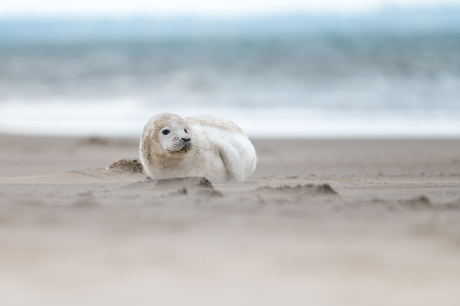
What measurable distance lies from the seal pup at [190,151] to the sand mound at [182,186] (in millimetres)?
580

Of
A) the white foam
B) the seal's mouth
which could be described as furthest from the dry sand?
the white foam

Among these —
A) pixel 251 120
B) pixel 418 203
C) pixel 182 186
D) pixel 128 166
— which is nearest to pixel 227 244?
pixel 418 203

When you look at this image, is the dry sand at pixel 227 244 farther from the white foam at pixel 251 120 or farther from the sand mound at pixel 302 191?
the white foam at pixel 251 120

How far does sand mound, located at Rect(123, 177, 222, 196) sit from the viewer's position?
484cm

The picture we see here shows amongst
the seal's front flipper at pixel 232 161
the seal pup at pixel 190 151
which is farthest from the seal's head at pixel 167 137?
the seal's front flipper at pixel 232 161

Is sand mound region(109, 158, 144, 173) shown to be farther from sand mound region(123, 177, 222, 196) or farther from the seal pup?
sand mound region(123, 177, 222, 196)

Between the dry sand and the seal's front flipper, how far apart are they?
671 mm

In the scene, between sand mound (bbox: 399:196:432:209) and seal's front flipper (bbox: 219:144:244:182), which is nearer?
sand mound (bbox: 399:196:432:209)

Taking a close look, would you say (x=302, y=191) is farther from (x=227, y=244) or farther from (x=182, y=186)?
(x=227, y=244)

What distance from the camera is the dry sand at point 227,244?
8.02 feet

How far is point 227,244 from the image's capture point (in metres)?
3.13

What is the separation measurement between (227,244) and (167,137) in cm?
298

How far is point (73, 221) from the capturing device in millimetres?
3631

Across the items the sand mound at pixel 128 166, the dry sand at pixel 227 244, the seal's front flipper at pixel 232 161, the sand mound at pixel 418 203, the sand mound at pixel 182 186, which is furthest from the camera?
the sand mound at pixel 128 166
